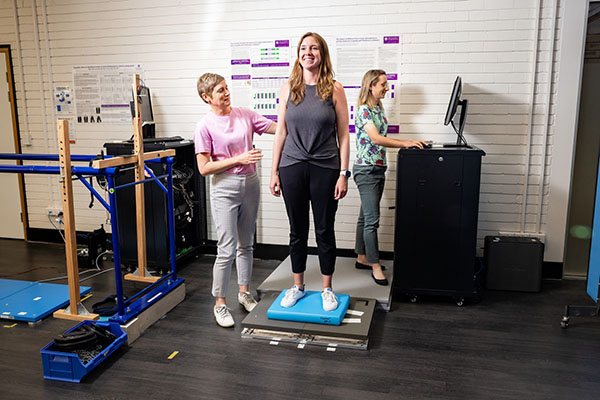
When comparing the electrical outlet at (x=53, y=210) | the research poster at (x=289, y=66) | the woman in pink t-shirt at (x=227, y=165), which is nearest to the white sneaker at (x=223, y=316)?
the woman in pink t-shirt at (x=227, y=165)

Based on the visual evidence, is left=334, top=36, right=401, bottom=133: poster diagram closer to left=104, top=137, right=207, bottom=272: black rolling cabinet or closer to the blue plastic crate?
left=104, top=137, right=207, bottom=272: black rolling cabinet

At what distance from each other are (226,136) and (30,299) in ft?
6.50

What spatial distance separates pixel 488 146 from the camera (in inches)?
154

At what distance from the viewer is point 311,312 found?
2916 millimetres

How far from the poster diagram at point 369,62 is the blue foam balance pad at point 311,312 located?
174 centimetres

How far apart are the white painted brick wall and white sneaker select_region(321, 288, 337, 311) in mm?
1391

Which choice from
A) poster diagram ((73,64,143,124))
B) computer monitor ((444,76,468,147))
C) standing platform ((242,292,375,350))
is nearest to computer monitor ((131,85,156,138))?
poster diagram ((73,64,143,124))

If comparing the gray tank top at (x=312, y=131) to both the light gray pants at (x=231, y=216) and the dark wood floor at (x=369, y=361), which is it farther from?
the dark wood floor at (x=369, y=361)

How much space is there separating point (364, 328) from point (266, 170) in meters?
2.05

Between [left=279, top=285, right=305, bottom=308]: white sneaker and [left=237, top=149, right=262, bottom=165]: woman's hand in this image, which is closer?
[left=237, top=149, right=262, bottom=165]: woman's hand

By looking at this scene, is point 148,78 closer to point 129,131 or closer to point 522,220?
point 129,131

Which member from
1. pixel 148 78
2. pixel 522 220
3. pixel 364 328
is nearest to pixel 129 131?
pixel 148 78

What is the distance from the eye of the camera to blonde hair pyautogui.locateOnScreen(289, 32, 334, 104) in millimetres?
2666

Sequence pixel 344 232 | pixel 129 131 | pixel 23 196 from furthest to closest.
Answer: pixel 23 196, pixel 129 131, pixel 344 232
